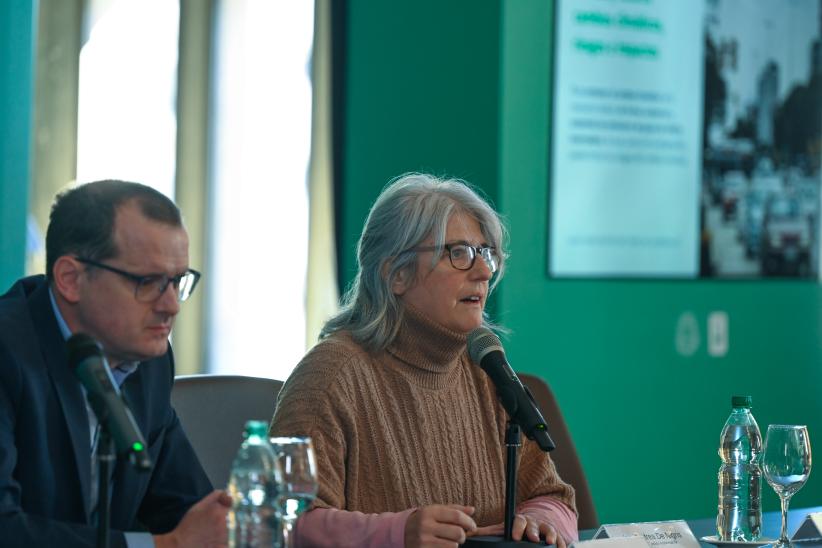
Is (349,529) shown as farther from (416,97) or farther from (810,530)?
(416,97)

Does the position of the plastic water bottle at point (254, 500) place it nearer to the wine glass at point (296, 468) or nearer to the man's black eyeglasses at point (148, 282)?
the wine glass at point (296, 468)

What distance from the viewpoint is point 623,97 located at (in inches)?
175

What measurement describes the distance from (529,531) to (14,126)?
1664 millimetres

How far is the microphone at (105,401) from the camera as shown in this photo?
1596 mm

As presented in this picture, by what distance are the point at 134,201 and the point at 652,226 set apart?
2.80m

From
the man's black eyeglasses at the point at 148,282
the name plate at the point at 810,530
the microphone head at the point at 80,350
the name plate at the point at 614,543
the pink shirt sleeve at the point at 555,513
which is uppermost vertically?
the man's black eyeglasses at the point at 148,282

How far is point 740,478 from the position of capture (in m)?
2.54

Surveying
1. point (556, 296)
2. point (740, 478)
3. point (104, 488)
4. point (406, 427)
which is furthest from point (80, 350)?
point (556, 296)

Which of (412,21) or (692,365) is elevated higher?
(412,21)

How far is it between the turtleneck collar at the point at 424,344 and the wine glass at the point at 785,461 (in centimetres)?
69

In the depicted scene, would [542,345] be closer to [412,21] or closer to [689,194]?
[689,194]

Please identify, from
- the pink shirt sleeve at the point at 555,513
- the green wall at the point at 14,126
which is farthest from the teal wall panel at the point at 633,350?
the green wall at the point at 14,126

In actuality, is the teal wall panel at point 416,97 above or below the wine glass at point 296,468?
above

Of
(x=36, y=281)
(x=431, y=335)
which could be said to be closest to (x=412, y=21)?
(x=431, y=335)
